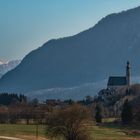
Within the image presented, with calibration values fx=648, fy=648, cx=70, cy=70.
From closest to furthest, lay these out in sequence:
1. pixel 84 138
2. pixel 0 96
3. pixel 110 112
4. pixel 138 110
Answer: pixel 84 138 < pixel 138 110 < pixel 110 112 < pixel 0 96

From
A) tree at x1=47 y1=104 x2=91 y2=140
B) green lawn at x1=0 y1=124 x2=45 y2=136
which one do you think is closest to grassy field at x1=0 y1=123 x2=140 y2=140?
green lawn at x1=0 y1=124 x2=45 y2=136

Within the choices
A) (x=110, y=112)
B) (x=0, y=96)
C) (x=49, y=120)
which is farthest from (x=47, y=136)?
(x=0, y=96)

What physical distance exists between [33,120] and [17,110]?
1389cm

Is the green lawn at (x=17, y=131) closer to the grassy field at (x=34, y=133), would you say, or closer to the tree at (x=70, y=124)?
the grassy field at (x=34, y=133)

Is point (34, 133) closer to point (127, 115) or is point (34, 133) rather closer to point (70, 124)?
point (70, 124)

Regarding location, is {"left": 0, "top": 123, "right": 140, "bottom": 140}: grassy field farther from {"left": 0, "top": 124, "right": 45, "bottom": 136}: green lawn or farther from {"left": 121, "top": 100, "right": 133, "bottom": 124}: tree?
{"left": 121, "top": 100, "right": 133, "bottom": 124}: tree

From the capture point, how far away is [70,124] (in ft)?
224

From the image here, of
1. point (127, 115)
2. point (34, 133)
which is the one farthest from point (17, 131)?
point (127, 115)

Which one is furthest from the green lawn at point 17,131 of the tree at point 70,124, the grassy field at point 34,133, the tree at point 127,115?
the tree at point 127,115

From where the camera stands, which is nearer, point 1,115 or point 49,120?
point 49,120

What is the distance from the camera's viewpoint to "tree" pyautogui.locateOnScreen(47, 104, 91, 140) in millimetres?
67938

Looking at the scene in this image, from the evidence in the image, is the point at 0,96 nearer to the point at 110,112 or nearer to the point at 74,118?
the point at 110,112

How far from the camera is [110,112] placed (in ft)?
506

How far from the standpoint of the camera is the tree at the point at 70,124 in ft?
223
